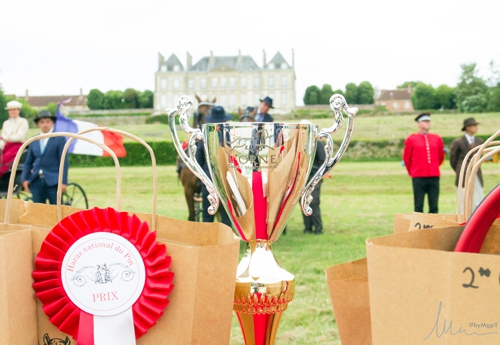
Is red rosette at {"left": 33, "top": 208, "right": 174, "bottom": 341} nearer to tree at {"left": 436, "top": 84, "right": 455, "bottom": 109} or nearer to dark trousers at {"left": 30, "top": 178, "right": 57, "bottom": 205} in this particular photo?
dark trousers at {"left": 30, "top": 178, "right": 57, "bottom": 205}

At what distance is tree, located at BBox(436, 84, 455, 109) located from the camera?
5266 cm

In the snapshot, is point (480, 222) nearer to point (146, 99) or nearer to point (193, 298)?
point (193, 298)

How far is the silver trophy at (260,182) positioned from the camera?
117cm

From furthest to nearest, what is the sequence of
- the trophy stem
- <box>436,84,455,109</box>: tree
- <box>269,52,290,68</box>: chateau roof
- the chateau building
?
<box>269,52,290,68</box>: chateau roof → the chateau building → <box>436,84,455,109</box>: tree → the trophy stem

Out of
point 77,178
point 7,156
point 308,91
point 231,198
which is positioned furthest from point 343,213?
point 308,91

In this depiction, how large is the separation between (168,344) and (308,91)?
2712 inches

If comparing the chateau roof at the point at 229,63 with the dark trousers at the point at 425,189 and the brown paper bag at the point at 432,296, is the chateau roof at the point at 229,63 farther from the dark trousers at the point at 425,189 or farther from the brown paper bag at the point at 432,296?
the brown paper bag at the point at 432,296

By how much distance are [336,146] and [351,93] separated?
37.4 m

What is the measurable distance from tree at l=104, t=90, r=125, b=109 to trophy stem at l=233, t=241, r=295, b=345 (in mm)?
66885

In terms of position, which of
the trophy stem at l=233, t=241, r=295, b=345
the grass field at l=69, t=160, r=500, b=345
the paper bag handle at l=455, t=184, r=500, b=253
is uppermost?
the paper bag handle at l=455, t=184, r=500, b=253

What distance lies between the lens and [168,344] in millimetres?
960

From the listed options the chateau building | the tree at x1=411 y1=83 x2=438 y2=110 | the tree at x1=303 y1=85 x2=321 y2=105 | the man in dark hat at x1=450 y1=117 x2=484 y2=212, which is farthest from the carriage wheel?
the chateau building

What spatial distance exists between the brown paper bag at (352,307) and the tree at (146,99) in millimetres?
70887

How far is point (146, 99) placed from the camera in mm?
71812
